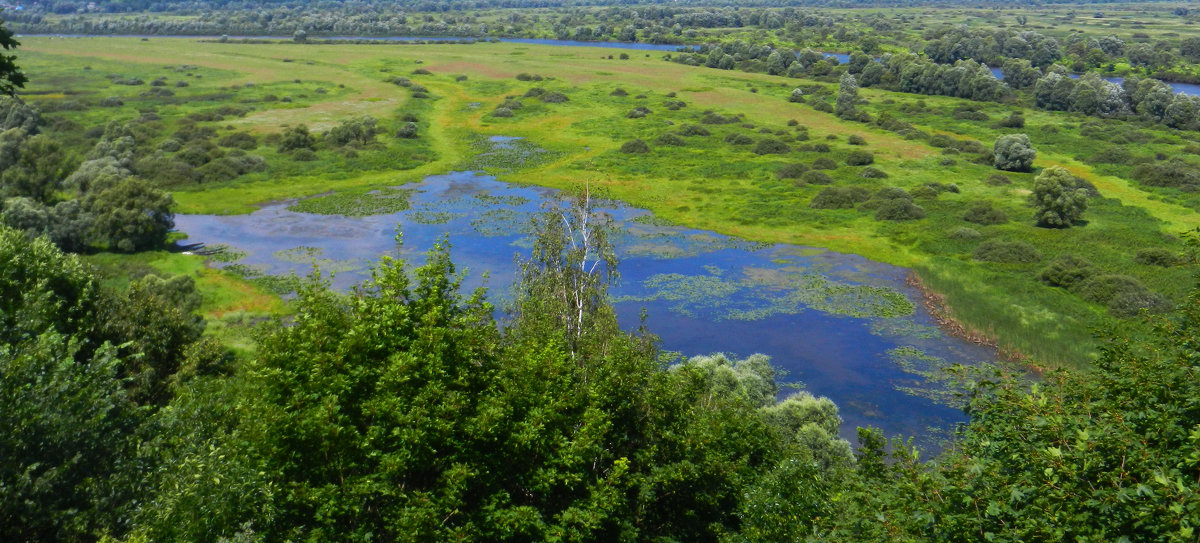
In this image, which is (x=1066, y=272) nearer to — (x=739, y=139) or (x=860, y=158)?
(x=860, y=158)

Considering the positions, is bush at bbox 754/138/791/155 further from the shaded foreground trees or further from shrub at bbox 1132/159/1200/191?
the shaded foreground trees

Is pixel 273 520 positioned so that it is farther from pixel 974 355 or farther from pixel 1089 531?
pixel 974 355

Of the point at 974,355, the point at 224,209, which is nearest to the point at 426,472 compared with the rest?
the point at 974,355

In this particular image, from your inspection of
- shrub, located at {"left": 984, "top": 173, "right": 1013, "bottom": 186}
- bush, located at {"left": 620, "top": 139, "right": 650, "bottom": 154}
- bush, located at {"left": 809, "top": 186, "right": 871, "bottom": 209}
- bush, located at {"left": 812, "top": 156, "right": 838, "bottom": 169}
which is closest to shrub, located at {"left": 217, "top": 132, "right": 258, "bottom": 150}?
bush, located at {"left": 620, "top": 139, "right": 650, "bottom": 154}

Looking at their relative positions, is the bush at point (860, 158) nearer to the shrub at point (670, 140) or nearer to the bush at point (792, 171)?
the bush at point (792, 171)

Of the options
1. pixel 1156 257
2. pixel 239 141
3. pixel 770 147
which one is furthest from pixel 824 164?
pixel 239 141
